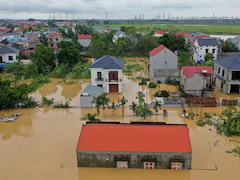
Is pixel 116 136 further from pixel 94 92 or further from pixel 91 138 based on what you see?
pixel 94 92

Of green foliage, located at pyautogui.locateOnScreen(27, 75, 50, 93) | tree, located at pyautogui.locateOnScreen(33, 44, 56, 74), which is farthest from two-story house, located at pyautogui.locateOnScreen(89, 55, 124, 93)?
tree, located at pyautogui.locateOnScreen(33, 44, 56, 74)

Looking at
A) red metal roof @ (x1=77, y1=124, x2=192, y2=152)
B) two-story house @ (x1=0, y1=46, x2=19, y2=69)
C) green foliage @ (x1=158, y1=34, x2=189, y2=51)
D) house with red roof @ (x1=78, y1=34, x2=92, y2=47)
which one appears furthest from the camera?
house with red roof @ (x1=78, y1=34, x2=92, y2=47)

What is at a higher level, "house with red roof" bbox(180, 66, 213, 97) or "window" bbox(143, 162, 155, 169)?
"house with red roof" bbox(180, 66, 213, 97)

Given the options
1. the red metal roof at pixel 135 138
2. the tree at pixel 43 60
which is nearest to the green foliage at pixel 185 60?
the tree at pixel 43 60

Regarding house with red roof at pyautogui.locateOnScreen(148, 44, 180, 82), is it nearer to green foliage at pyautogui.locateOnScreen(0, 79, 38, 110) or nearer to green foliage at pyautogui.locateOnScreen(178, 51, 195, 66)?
green foliage at pyautogui.locateOnScreen(178, 51, 195, 66)

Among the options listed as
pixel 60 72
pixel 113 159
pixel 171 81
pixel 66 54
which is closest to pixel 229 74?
pixel 171 81

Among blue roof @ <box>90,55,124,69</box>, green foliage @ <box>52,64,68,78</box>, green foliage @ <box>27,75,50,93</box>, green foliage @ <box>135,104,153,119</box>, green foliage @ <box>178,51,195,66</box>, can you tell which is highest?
blue roof @ <box>90,55,124,69</box>

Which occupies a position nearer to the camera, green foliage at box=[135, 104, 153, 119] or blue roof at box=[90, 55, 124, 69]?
green foliage at box=[135, 104, 153, 119]
